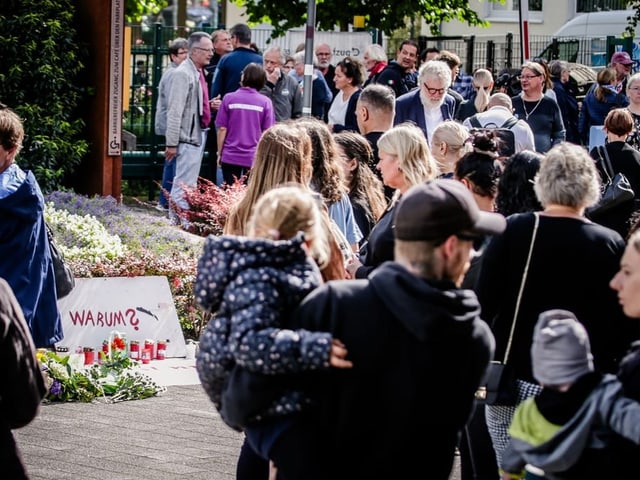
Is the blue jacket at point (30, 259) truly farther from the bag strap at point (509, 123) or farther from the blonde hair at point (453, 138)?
the bag strap at point (509, 123)

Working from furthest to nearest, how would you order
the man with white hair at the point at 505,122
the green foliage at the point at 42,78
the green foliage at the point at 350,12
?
the green foliage at the point at 350,12, the green foliage at the point at 42,78, the man with white hair at the point at 505,122

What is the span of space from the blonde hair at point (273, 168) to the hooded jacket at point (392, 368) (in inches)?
82.9

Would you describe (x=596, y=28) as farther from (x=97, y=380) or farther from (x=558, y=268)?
(x=558, y=268)

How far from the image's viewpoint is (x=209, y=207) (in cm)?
1230

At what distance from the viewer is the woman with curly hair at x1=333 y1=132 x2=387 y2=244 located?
7727mm

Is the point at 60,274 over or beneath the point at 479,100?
beneath

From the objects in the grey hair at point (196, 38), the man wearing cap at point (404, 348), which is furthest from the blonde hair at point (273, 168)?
the grey hair at point (196, 38)

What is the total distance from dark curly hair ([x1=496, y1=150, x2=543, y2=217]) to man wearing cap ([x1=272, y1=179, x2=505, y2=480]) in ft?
6.91

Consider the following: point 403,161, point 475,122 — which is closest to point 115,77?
point 475,122

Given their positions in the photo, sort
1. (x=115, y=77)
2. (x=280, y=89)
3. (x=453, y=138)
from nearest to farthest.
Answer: (x=453, y=138) < (x=115, y=77) < (x=280, y=89)

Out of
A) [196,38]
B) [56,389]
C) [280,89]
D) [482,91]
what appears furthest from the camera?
[280,89]

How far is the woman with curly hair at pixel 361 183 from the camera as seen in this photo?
7727 millimetres

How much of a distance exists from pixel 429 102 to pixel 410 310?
7.70 m

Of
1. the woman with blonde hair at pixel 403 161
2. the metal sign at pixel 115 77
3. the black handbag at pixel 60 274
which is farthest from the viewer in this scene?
the metal sign at pixel 115 77
